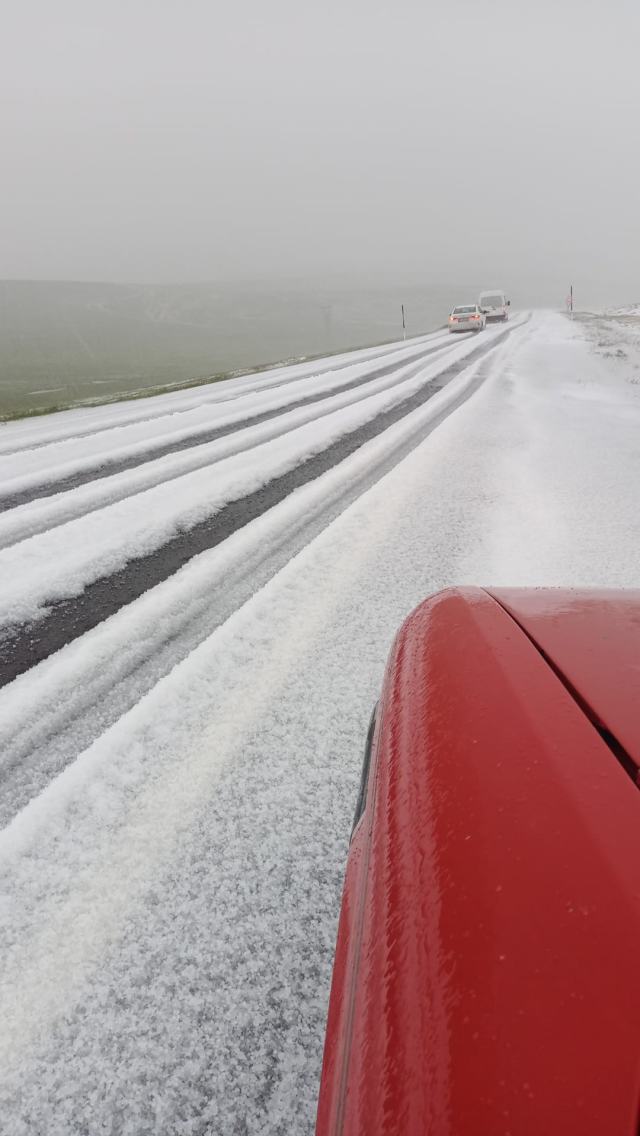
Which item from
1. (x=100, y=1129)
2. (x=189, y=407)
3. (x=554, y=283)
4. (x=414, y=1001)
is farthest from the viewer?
(x=554, y=283)

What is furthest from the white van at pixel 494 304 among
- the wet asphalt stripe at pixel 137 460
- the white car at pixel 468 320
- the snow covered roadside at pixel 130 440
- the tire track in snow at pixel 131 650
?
the tire track in snow at pixel 131 650

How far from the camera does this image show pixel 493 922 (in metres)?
0.73

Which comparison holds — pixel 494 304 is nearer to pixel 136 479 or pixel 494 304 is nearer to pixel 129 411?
pixel 129 411

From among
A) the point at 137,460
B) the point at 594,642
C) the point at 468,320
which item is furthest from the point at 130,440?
the point at 468,320

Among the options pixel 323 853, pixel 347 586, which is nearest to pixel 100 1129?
pixel 323 853

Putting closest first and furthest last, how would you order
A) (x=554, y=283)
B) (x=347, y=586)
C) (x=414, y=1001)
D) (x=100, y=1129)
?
(x=414, y=1001) < (x=100, y=1129) < (x=347, y=586) < (x=554, y=283)

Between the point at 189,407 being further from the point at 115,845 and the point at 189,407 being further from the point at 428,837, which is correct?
the point at 428,837

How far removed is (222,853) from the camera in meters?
1.71

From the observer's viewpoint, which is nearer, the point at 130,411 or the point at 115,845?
the point at 115,845

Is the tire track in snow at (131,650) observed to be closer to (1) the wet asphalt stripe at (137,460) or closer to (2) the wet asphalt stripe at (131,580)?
(2) the wet asphalt stripe at (131,580)

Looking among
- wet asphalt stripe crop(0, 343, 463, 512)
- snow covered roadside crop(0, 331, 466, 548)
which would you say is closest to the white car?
wet asphalt stripe crop(0, 343, 463, 512)

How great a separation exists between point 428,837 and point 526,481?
14.5 ft

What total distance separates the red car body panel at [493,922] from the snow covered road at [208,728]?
59 cm

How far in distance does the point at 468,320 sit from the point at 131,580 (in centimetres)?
2536
